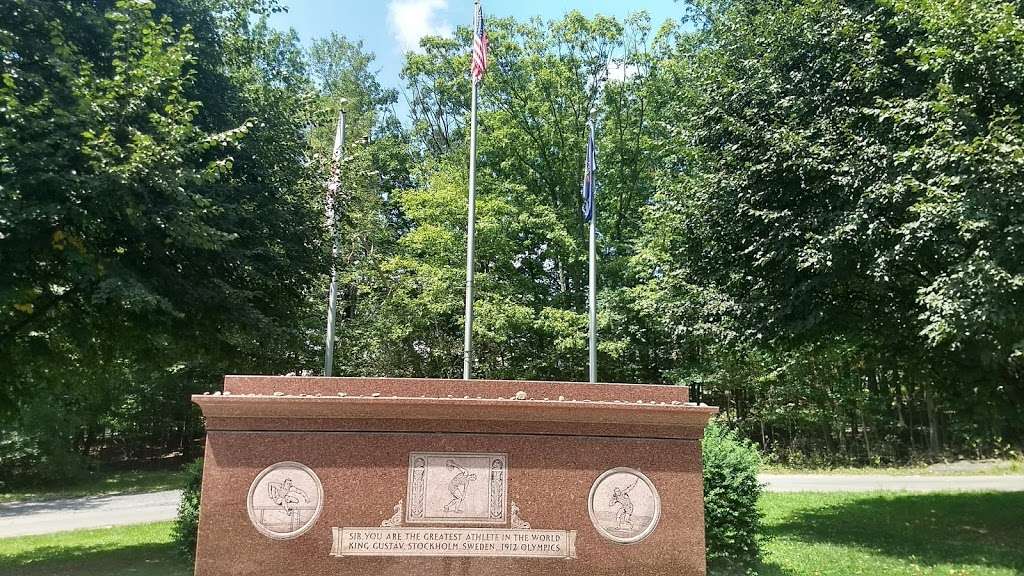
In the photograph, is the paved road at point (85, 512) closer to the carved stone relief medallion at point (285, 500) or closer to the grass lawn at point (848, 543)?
the grass lawn at point (848, 543)

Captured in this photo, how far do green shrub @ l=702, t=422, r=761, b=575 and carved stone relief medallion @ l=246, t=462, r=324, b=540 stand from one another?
4.68 meters

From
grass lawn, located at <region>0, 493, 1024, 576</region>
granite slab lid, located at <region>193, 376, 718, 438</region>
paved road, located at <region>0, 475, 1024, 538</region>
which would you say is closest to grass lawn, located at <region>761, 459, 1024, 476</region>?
paved road, located at <region>0, 475, 1024, 538</region>

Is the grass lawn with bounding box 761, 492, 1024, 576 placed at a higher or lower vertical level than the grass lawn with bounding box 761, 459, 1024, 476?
higher

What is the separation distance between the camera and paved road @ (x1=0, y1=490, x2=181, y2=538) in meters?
15.0

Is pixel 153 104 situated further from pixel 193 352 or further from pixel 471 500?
pixel 471 500

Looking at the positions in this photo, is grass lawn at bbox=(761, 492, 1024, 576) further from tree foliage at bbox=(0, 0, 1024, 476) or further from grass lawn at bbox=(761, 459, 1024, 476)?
grass lawn at bbox=(761, 459, 1024, 476)

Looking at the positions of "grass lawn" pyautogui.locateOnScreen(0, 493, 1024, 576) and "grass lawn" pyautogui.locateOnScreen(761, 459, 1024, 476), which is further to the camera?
"grass lawn" pyautogui.locateOnScreen(761, 459, 1024, 476)

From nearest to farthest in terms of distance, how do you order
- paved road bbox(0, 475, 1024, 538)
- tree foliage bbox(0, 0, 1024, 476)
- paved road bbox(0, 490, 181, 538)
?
tree foliage bbox(0, 0, 1024, 476) → paved road bbox(0, 490, 181, 538) → paved road bbox(0, 475, 1024, 538)

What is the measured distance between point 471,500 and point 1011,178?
761 centimetres

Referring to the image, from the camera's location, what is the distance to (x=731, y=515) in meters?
8.14

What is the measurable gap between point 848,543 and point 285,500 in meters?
8.69

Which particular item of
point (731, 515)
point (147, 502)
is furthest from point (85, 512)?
point (731, 515)

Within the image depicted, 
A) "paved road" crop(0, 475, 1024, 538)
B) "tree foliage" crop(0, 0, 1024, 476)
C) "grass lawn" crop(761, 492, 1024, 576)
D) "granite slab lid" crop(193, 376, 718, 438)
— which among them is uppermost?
"tree foliage" crop(0, 0, 1024, 476)

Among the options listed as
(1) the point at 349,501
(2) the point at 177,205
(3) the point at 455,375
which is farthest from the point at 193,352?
(3) the point at 455,375
